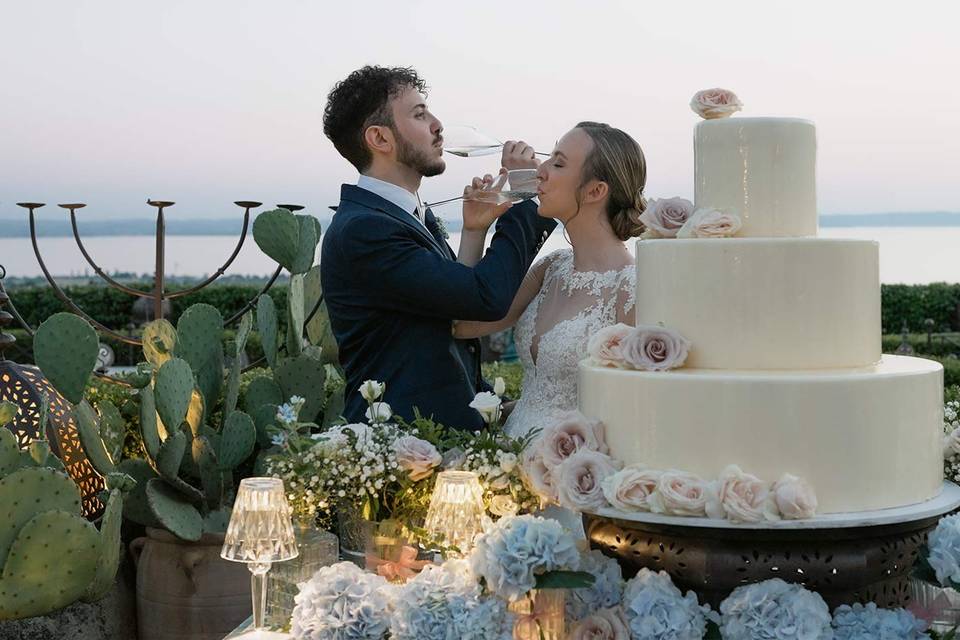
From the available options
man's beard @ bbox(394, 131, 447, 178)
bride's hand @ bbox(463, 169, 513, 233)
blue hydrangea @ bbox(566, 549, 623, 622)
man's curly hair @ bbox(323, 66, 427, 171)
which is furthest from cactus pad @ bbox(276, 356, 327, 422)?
blue hydrangea @ bbox(566, 549, 623, 622)

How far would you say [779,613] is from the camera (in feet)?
8.86

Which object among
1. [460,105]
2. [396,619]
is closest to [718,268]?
[396,619]

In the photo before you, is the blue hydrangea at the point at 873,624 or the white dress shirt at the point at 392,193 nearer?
the blue hydrangea at the point at 873,624

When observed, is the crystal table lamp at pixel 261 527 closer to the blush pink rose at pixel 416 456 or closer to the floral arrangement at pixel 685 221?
the blush pink rose at pixel 416 456

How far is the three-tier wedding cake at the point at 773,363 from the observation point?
2754 mm

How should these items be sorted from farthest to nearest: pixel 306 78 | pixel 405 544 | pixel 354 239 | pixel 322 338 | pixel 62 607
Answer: pixel 306 78
pixel 322 338
pixel 62 607
pixel 354 239
pixel 405 544

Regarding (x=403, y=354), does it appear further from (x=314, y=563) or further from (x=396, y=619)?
(x=396, y=619)

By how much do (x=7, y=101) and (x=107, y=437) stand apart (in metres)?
7.76

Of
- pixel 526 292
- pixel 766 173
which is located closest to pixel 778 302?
pixel 766 173

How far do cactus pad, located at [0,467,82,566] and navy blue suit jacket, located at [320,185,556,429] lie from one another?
115 centimetres

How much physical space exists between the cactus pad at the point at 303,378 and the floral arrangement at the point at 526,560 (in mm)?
2565

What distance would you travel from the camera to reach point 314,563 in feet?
11.7

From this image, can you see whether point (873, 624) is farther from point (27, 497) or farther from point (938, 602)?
point (27, 497)

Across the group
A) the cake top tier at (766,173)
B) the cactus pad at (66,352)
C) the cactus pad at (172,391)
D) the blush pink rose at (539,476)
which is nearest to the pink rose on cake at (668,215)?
the cake top tier at (766,173)
